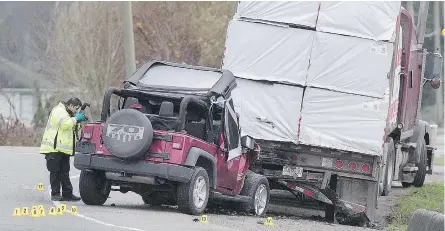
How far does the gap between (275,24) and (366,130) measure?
2.24m

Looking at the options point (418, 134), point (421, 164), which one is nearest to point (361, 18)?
point (418, 134)

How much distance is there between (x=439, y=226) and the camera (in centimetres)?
1092

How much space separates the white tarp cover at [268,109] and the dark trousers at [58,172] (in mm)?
3076

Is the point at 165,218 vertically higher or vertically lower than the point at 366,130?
lower

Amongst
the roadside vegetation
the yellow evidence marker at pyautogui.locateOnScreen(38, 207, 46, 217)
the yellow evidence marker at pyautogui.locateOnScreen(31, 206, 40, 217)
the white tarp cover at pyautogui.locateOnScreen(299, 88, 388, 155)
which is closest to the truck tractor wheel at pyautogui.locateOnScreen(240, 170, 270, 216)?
the white tarp cover at pyautogui.locateOnScreen(299, 88, 388, 155)

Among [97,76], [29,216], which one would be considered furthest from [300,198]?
[97,76]

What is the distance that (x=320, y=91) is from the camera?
1680 cm

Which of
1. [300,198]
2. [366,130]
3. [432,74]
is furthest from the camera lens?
[432,74]

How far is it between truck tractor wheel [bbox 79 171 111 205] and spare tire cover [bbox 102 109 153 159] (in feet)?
2.80

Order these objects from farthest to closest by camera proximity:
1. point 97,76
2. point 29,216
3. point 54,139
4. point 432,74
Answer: point 97,76, point 432,74, point 54,139, point 29,216

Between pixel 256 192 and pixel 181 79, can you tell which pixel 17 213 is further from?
pixel 256 192

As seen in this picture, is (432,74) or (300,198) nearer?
(300,198)

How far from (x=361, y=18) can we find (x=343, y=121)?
169cm

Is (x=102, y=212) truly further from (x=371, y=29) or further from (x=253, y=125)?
(x=371, y=29)
